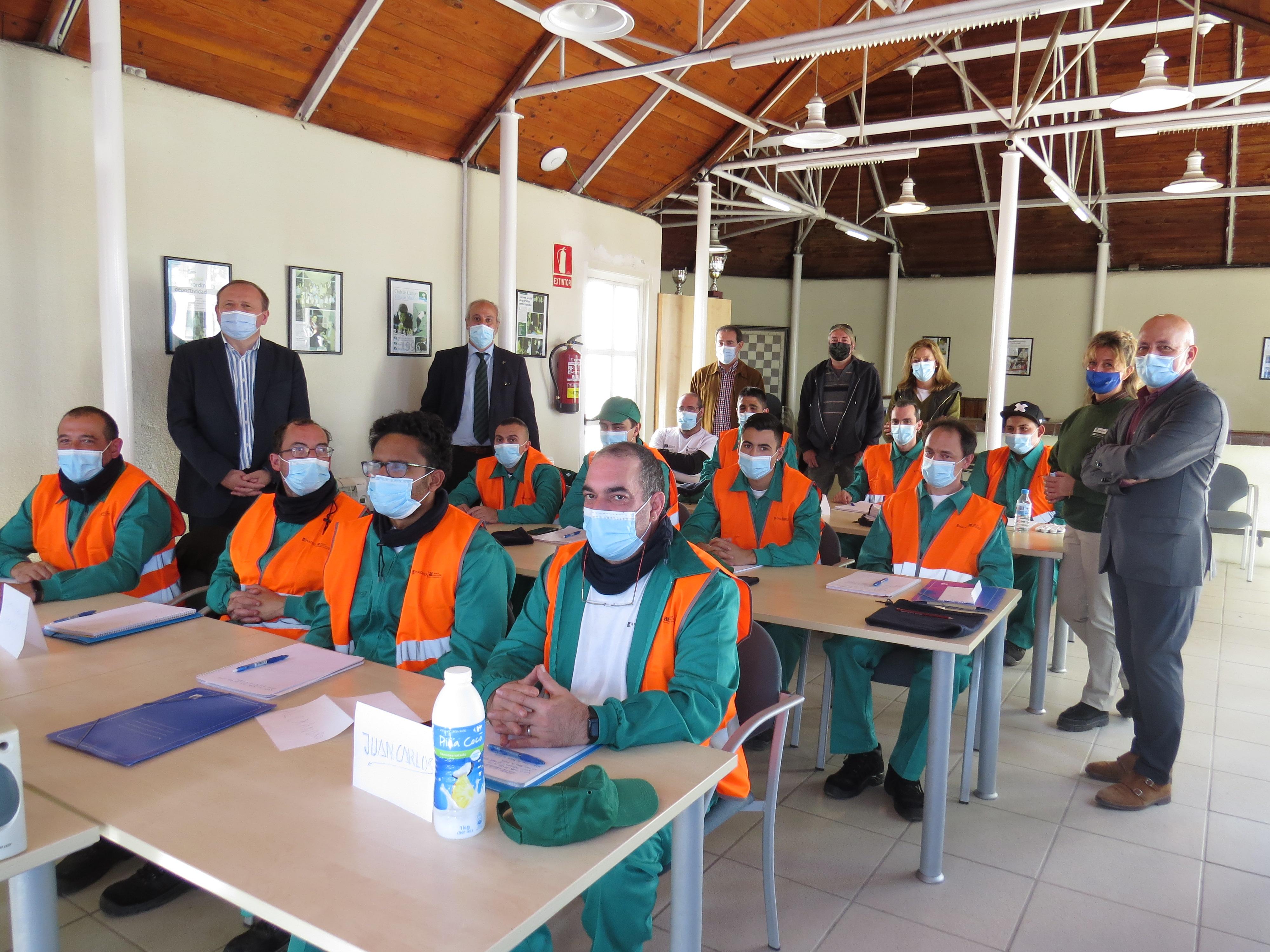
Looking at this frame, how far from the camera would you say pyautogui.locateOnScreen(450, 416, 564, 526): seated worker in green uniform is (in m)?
4.80

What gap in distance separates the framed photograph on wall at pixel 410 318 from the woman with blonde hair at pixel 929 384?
326 centimetres

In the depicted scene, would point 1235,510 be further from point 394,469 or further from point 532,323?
point 394,469

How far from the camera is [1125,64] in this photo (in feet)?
31.9

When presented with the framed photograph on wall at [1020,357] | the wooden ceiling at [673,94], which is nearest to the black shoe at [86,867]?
the wooden ceiling at [673,94]

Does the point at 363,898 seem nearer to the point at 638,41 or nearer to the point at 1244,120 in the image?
the point at 638,41

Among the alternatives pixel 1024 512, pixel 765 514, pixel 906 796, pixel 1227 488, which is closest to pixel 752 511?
pixel 765 514

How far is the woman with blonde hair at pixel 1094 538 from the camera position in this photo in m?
4.08

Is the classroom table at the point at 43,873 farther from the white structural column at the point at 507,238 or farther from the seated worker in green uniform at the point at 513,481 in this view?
the white structural column at the point at 507,238

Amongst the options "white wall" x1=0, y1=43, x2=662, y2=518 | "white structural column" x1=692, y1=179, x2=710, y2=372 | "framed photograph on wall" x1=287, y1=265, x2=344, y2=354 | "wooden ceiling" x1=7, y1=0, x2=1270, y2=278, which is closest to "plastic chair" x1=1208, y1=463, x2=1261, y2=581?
"wooden ceiling" x1=7, y1=0, x2=1270, y2=278

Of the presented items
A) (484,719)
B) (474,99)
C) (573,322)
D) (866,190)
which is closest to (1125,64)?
(866,190)

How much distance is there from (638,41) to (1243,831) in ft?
15.0

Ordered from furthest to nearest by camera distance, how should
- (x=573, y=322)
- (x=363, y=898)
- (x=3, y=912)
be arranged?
1. (x=573, y=322)
2. (x=3, y=912)
3. (x=363, y=898)

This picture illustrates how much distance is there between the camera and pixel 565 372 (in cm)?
744

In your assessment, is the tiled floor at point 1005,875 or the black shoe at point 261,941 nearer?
the black shoe at point 261,941
